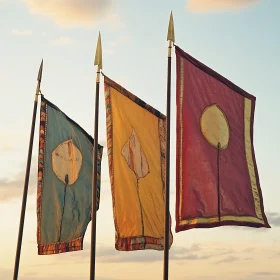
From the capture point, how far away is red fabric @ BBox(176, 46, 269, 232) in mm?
17609

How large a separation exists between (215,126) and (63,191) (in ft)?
27.1

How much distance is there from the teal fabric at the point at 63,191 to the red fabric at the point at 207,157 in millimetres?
8001

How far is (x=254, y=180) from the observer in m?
19.3

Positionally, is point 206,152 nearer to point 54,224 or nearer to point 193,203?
point 193,203

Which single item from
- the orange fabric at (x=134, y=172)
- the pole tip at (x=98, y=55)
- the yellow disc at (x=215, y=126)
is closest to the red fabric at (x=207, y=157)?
the yellow disc at (x=215, y=126)

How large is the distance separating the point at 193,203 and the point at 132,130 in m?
4.44

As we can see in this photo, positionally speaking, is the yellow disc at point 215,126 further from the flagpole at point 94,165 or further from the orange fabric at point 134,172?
the flagpole at point 94,165

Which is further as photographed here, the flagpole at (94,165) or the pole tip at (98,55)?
the pole tip at (98,55)

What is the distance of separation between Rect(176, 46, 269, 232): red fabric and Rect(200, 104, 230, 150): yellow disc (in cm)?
15

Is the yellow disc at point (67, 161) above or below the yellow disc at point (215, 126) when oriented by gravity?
above

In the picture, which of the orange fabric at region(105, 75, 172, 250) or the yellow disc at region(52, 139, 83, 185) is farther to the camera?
the yellow disc at region(52, 139, 83, 185)

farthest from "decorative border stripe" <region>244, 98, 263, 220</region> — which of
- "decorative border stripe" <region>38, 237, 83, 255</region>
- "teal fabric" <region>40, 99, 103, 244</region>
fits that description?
"decorative border stripe" <region>38, 237, 83, 255</region>

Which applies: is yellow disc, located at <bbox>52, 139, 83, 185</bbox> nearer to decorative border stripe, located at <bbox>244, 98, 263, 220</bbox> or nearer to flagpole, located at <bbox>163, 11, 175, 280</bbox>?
flagpole, located at <bbox>163, 11, 175, 280</bbox>

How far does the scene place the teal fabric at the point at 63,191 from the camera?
939 inches
